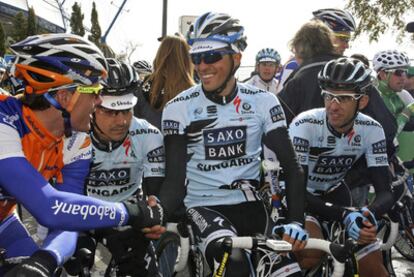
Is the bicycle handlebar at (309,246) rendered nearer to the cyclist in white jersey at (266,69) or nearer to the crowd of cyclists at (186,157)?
the crowd of cyclists at (186,157)

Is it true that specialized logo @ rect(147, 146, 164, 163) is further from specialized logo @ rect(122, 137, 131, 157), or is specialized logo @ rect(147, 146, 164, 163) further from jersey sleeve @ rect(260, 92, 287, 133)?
jersey sleeve @ rect(260, 92, 287, 133)

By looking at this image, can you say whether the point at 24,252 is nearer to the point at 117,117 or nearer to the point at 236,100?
the point at 117,117

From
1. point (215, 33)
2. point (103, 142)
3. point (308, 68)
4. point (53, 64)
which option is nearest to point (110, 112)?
point (103, 142)

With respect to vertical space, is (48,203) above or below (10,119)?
below

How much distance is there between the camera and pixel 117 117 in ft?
13.5

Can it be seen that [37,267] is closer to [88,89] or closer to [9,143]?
[9,143]

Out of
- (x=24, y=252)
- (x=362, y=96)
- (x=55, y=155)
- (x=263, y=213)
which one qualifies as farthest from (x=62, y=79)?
(x=362, y=96)

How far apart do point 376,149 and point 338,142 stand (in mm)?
308

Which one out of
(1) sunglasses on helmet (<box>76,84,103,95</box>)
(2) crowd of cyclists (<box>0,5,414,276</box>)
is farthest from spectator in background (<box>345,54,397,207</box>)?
(1) sunglasses on helmet (<box>76,84,103,95</box>)

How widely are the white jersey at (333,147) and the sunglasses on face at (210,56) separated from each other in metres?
0.94

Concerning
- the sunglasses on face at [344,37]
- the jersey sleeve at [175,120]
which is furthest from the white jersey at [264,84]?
the jersey sleeve at [175,120]

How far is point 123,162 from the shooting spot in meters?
4.26

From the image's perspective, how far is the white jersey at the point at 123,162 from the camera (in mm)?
4188

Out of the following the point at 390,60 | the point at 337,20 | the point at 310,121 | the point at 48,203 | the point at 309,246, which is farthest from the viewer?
the point at 390,60
